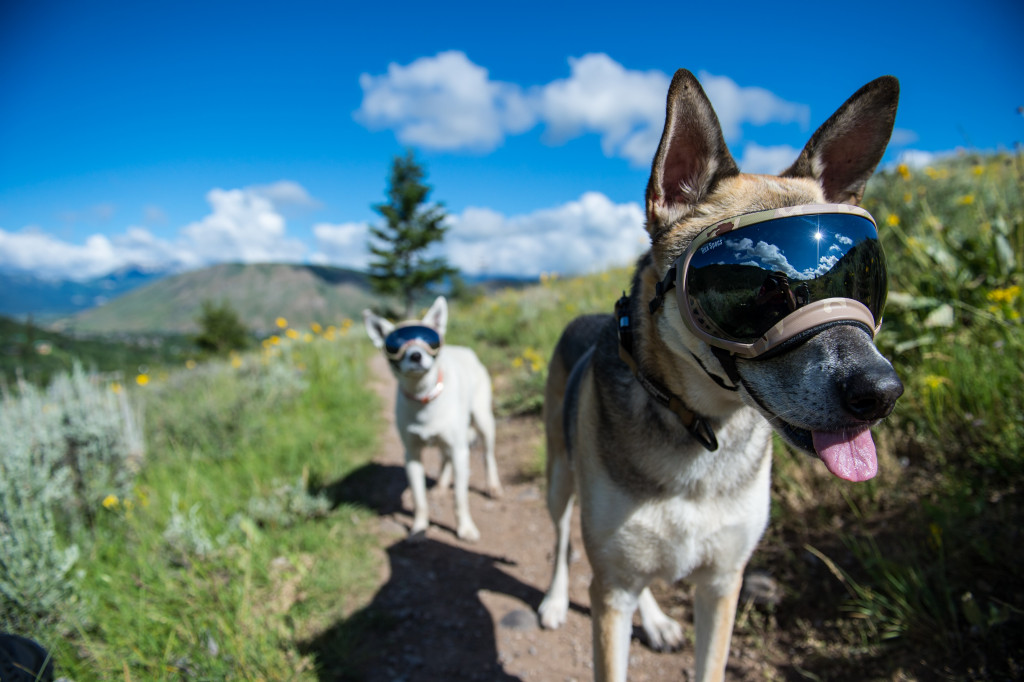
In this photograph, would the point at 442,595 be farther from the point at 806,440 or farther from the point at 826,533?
the point at 806,440

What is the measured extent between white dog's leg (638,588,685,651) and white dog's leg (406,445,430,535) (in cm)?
209

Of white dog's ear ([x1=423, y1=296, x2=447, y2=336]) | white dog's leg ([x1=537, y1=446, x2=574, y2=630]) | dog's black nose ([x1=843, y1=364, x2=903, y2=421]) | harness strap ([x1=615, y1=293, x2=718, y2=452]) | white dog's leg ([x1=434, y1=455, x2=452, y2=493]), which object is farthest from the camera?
white dog's leg ([x1=434, y1=455, x2=452, y2=493])

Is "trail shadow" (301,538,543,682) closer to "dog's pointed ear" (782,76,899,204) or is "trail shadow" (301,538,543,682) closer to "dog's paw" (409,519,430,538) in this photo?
"dog's paw" (409,519,430,538)

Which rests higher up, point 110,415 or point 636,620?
point 110,415

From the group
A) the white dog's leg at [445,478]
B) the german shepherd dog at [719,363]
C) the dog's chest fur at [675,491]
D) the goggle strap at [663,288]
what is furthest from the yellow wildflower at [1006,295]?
the white dog's leg at [445,478]

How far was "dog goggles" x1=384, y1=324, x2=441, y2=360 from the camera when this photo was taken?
4.24m

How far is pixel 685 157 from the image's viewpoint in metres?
1.76

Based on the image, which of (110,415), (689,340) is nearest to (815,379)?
(689,340)

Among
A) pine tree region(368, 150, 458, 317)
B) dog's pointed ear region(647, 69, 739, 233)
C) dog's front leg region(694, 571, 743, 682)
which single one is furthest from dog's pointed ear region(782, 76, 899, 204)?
pine tree region(368, 150, 458, 317)

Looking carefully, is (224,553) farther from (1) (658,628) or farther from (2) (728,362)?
(2) (728,362)

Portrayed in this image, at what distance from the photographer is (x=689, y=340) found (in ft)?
5.20

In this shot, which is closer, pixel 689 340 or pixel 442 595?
pixel 689 340

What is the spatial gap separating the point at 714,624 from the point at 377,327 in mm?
3743

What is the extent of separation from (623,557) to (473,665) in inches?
64.3
